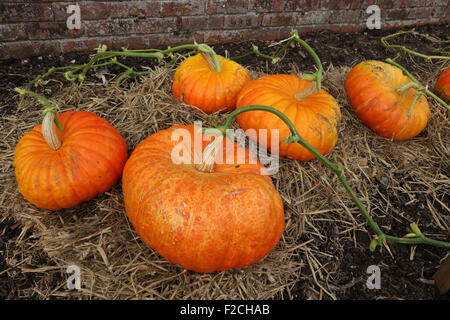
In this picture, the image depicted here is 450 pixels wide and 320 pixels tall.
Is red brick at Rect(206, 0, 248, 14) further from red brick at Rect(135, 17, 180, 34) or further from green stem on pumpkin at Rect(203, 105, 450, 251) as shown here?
green stem on pumpkin at Rect(203, 105, 450, 251)

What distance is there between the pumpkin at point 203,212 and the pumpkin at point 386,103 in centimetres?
128

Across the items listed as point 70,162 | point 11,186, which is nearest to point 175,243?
point 70,162

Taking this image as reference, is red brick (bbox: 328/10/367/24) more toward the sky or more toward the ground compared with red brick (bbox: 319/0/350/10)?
more toward the ground

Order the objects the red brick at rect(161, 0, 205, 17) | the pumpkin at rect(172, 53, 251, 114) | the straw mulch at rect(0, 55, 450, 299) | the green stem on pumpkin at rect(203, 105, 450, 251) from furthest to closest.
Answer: the red brick at rect(161, 0, 205, 17), the pumpkin at rect(172, 53, 251, 114), the straw mulch at rect(0, 55, 450, 299), the green stem on pumpkin at rect(203, 105, 450, 251)

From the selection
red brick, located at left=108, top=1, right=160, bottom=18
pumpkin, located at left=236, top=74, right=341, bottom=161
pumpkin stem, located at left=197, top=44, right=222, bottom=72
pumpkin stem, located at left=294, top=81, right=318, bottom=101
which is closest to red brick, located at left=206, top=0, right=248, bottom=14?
red brick, located at left=108, top=1, right=160, bottom=18

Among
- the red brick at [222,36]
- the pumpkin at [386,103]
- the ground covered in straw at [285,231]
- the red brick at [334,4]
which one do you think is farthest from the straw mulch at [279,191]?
the red brick at [334,4]

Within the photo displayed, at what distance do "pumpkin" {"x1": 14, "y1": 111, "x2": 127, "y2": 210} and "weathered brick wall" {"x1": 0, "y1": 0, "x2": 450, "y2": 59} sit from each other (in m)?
→ 1.56

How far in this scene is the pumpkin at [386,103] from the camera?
253cm

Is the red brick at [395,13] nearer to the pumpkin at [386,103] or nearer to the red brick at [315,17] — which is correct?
the red brick at [315,17]

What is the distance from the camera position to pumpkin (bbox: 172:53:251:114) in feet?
7.99

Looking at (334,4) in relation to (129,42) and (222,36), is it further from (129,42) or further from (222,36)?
(129,42)

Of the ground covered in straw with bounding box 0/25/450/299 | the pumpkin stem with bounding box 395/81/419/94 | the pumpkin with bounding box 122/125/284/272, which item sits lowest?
the ground covered in straw with bounding box 0/25/450/299

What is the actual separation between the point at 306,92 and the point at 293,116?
20 centimetres

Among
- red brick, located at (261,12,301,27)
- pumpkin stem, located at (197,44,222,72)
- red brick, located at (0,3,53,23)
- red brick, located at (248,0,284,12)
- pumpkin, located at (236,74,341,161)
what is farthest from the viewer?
red brick, located at (261,12,301,27)
